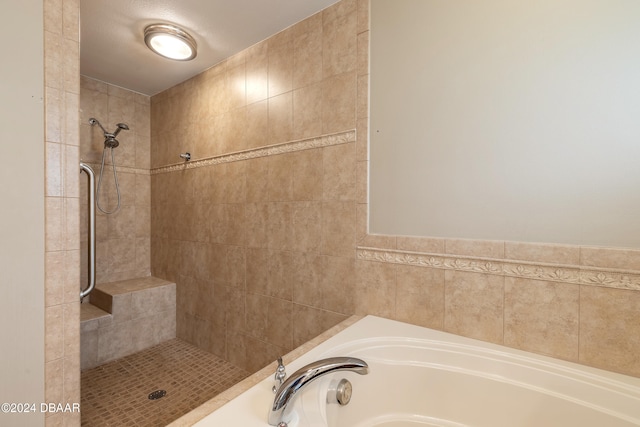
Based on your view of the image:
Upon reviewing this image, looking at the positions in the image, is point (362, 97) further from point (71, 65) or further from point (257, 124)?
point (71, 65)

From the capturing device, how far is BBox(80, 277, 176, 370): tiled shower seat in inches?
84.4

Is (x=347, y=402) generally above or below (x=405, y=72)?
below

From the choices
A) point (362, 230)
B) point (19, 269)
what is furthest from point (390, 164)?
point (19, 269)

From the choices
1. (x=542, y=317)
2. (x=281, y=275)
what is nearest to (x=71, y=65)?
(x=281, y=275)

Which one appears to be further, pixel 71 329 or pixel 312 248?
pixel 312 248

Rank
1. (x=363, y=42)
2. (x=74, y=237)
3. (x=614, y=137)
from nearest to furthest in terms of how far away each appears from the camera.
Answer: (x=614, y=137) → (x=74, y=237) → (x=363, y=42)

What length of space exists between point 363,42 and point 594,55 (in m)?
0.98

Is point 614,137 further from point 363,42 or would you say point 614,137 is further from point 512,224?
point 363,42

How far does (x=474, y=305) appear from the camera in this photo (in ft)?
4.04

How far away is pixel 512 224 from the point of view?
1.15 metres

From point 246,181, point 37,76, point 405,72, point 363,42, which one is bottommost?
point 246,181

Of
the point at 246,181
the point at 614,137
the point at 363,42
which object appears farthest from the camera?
the point at 246,181

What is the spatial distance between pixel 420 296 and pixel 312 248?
0.67 meters

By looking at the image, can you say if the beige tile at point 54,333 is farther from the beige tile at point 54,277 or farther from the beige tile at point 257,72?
the beige tile at point 257,72
